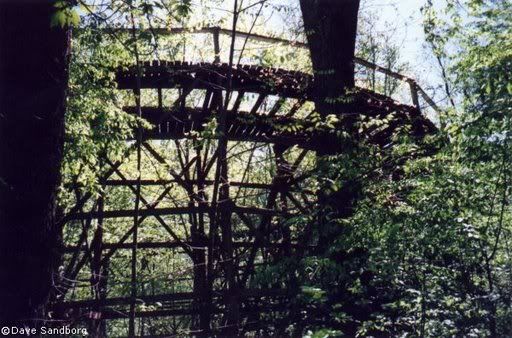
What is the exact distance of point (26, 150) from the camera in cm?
308

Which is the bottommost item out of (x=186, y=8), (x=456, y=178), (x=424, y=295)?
(x=424, y=295)

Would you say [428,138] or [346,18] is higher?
[346,18]

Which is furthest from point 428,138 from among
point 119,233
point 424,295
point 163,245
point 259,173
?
point 119,233

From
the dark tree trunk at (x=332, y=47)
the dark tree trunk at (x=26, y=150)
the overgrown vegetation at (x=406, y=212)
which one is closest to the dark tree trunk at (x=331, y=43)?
the dark tree trunk at (x=332, y=47)

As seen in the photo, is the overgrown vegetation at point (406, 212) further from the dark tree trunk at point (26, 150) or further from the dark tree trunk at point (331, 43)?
the dark tree trunk at point (331, 43)

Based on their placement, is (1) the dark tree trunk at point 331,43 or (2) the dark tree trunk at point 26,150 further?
(1) the dark tree trunk at point 331,43

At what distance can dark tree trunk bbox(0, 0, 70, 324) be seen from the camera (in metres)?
3.00

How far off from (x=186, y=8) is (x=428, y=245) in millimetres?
2918

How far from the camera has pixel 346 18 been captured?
6.68 m

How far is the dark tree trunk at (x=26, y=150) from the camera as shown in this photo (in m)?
3.00

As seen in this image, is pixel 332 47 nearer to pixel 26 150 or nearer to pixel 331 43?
pixel 331 43

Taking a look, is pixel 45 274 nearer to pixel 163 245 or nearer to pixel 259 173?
pixel 163 245

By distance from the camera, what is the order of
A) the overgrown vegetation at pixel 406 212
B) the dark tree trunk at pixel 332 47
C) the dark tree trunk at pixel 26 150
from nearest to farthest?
the dark tree trunk at pixel 26 150
the overgrown vegetation at pixel 406 212
the dark tree trunk at pixel 332 47

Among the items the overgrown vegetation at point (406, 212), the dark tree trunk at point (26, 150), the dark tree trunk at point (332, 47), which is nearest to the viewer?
the dark tree trunk at point (26, 150)
